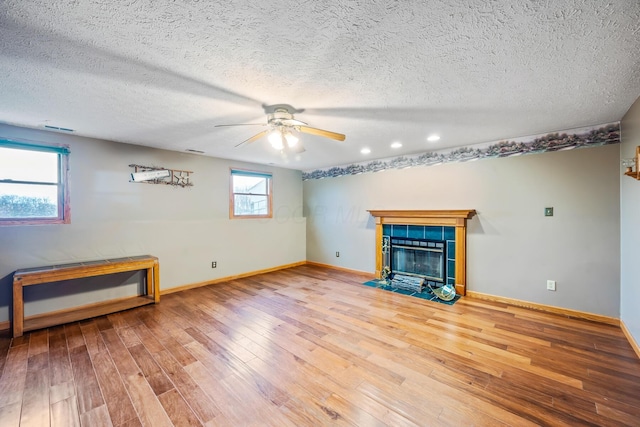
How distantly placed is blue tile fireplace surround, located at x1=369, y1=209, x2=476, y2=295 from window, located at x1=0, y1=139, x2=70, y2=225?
15.3ft

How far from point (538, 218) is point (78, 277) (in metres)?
5.88

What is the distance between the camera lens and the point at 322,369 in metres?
2.26

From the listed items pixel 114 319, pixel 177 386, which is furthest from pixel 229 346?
pixel 114 319

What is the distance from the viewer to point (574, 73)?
1.93m

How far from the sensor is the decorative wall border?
3143 millimetres

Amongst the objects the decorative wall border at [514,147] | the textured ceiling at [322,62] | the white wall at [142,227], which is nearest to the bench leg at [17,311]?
the white wall at [142,227]

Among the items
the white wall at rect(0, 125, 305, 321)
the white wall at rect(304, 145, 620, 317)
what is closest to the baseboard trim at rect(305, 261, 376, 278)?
the white wall at rect(0, 125, 305, 321)

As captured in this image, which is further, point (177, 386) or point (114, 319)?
point (114, 319)

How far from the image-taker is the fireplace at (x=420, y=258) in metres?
4.41

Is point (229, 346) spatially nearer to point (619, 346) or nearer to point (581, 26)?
point (581, 26)

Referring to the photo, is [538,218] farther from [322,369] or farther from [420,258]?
[322,369]

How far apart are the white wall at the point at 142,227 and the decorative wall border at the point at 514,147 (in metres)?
2.62

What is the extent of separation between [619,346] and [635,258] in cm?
86

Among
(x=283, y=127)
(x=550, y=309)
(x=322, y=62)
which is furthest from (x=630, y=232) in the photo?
(x=283, y=127)
